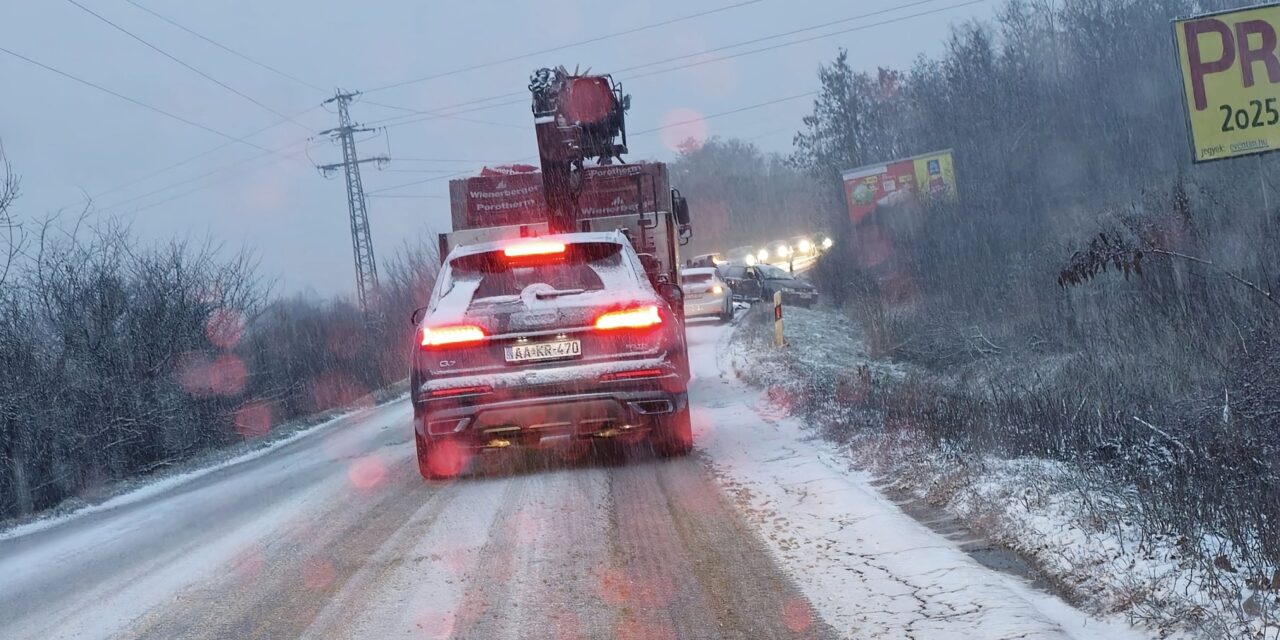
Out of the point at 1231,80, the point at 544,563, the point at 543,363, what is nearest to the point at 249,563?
the point at 544,563

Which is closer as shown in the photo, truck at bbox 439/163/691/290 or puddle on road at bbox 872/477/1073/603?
puddle on road at bbox 872/477/1073/603

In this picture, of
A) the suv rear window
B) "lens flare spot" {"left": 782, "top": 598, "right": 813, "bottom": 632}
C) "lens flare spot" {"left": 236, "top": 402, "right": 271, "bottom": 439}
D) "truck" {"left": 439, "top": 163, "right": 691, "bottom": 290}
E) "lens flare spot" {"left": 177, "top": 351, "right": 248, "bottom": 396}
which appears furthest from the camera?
"lens flare spot" {"left": 236, "top": 402, "right": 271, "bottom": 439}

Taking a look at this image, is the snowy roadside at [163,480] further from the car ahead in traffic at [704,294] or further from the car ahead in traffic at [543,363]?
the car ahead in traffic at [704,294]

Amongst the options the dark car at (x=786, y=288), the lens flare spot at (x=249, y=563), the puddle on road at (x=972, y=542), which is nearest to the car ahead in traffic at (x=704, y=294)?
the dark car at (x=786, y=288)

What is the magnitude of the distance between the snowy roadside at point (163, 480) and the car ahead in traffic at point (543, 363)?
3.73 metres

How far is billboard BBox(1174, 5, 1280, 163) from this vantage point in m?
12.5

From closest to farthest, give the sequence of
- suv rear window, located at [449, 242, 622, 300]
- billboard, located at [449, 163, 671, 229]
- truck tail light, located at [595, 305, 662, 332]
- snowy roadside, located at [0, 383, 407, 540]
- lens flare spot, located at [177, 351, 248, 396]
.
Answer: truck tail light, located at [595, 305, 662, 332] < suv rear window, located at [449, 242, 622, 300] < snowy roadside, located at [0, 383, 407, 540] < lens flare spot, located at [177, 351, 248, 396] < billboard, located at [449, 163, 671, 229]

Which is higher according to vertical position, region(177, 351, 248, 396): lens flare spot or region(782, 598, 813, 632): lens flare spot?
region(177, 351, 248, 396): lens flare spot

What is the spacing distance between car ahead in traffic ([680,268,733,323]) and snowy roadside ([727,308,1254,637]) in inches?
666

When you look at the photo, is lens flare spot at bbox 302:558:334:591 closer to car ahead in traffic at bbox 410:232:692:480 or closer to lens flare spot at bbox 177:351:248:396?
car ahead in traffic at bbox 410:232:692:480

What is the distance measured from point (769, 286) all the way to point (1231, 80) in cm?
2188

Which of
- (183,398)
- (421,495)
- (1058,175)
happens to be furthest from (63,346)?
(1058,175)

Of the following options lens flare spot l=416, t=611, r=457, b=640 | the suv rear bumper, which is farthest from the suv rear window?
lens flare spot l=416, t=611, r=457, b=640

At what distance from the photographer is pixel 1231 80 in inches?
500
